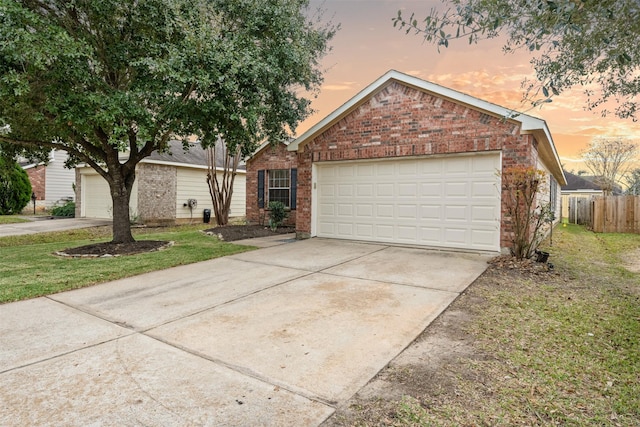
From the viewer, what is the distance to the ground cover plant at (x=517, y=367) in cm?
232

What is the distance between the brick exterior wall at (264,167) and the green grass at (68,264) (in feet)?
12.9

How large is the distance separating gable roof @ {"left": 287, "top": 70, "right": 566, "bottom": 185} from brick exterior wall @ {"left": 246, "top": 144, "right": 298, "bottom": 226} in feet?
10.9

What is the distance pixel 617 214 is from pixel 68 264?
19.1 meters

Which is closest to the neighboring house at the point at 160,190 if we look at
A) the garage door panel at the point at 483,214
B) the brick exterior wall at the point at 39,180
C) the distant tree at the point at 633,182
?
the brick exterior wall at the point at 39,180

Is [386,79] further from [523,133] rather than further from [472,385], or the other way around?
[472,385]

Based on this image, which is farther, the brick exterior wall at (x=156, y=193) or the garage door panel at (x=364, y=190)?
the brick exterior wall at (x=156, y=193)

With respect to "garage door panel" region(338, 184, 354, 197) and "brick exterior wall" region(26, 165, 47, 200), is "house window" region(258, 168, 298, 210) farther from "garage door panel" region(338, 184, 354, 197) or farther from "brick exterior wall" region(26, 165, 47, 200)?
"brick exterior wall" region(26, 165, 47, 200)

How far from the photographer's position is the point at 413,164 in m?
9.06

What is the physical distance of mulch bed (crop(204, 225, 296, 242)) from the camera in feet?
37.8

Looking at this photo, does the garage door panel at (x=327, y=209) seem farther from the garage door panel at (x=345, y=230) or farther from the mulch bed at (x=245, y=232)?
the mulch bed at (x=245, y=232)

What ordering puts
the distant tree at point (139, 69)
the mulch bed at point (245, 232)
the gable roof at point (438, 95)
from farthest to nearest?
the mulch bed at point (245, 232), the gable roof at point (438, 95), the distant tree at point (139, 69)

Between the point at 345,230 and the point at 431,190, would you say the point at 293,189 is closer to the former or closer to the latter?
the point at 345,230

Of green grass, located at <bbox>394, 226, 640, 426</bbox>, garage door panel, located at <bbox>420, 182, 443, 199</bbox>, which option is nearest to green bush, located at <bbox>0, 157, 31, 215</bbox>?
Result: garage door panel, located at <bbox>420, 182, 443, 199</bbox>

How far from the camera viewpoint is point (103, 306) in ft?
15.0
